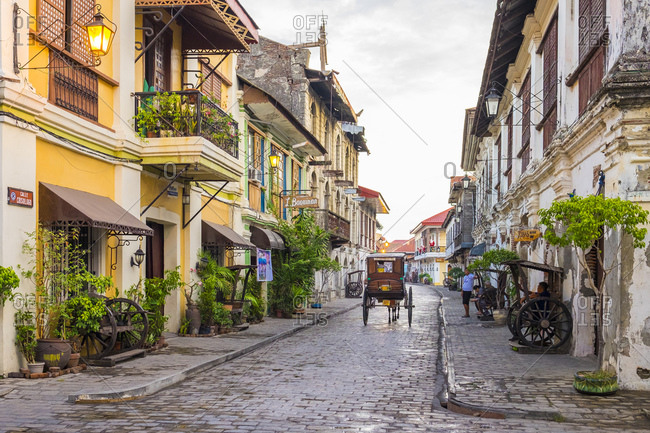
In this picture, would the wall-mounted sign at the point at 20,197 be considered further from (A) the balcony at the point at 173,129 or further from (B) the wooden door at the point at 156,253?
(B) the wooden door at the point at 156,253

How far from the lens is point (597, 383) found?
776cm

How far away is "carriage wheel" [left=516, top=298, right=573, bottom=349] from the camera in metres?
11.5

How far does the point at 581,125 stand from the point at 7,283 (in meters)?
8.30

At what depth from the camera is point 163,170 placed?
44.1 feet

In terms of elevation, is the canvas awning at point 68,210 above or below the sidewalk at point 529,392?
above

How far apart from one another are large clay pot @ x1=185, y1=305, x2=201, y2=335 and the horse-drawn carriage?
18.2 feet

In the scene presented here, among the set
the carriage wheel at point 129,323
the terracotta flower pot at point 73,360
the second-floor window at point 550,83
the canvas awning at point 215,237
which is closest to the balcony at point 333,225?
the canvas awning at point 215,237

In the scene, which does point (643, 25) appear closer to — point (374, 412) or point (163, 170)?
point (374, 412)

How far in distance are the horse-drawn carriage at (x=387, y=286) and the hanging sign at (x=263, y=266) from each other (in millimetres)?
2822

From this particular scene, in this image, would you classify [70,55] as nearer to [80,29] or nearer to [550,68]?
[80,29]

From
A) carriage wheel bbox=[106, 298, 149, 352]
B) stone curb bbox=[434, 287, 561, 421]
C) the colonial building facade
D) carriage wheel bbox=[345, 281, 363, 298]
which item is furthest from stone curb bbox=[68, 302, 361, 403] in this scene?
carriage wheel bbox=[345, 281, 363, 298]

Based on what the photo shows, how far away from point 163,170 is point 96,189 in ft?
8.30

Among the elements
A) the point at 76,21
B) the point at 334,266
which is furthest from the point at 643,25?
the point at 334,266

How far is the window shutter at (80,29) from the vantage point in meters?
10.4
